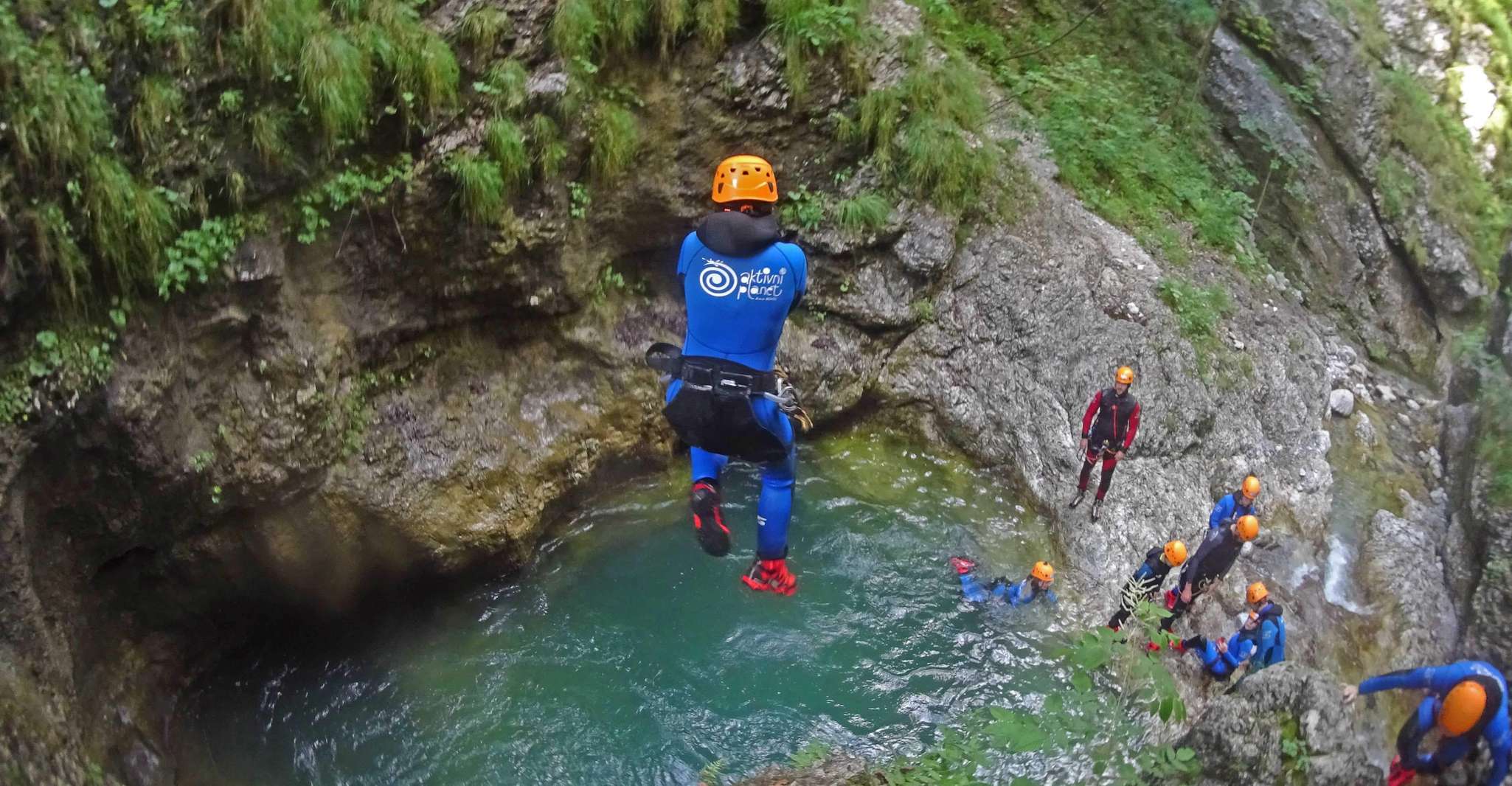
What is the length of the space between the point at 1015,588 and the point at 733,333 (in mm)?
2983

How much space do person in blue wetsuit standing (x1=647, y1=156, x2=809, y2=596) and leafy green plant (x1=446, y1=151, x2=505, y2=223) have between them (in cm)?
162

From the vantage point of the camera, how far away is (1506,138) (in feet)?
37.1

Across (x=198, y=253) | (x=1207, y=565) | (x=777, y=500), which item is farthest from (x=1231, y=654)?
(x=198, y=253)

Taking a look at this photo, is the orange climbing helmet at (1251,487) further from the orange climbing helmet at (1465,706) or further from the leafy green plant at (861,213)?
the leafy green plant at (861,213)

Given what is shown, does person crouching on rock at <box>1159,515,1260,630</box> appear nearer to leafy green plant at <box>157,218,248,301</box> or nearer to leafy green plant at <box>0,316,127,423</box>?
leafy green plant at <box>157,218,248,301</box>

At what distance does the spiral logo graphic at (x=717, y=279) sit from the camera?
14.9ft

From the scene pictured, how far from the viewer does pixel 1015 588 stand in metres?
6.29

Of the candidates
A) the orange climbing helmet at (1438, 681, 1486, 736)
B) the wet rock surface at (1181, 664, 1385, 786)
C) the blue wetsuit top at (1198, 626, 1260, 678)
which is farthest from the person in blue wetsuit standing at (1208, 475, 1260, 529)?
the wet rock surface at (1181, 664, 1385, 786)

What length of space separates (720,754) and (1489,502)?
6796mm

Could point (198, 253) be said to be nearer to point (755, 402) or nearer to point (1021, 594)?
point (755, 402)

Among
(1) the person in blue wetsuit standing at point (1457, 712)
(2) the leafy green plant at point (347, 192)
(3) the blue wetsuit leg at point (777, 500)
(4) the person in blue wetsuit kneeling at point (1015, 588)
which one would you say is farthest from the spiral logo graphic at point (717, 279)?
(1) the person in blue wetsuit standing at point (1457, 712)

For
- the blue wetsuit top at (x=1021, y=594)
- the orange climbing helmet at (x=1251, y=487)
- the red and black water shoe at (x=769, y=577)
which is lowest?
the blue wetsuit top at (x=1021, y=594)

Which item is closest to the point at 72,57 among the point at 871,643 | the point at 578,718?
the point at 578,718

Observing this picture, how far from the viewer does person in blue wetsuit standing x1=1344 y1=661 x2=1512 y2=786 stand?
15.6 ft
